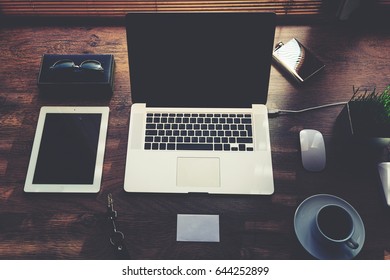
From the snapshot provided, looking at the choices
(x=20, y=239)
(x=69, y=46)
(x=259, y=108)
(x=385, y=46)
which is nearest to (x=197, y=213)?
(x=259, y=108)

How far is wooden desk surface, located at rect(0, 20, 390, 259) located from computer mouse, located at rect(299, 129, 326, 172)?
0.08ft

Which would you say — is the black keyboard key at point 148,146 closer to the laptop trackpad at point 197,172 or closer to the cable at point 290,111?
the laptop trackpad at point 197,172

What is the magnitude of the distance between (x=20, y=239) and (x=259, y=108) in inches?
30.3

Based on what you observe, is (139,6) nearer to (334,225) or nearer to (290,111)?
(290,111)

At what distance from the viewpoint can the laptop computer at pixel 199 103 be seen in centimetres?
109

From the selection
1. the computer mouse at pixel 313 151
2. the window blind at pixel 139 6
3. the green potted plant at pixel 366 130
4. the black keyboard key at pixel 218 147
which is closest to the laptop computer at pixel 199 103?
the black keyboard key at pixel 218 147

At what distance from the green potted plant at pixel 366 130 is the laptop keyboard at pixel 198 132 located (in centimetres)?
27

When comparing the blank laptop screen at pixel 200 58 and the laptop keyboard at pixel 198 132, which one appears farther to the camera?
the laptop keyboard at pixel 198 132

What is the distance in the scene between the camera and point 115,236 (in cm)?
109

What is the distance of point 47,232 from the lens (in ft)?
3.65

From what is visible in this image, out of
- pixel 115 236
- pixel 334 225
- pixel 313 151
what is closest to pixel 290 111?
pixel 313 151

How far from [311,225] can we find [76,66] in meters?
0.83

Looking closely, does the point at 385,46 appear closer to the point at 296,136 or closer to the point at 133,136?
the point at 296,136

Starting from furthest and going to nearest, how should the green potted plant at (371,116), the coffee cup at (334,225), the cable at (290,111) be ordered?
the cable at (290,111), the green potted plant at (371,116), the coffee cup at (334,225)
